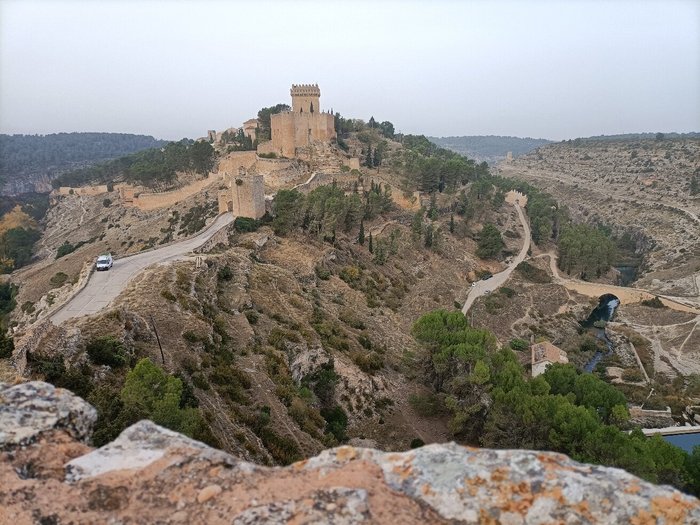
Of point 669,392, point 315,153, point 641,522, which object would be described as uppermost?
point 315,153

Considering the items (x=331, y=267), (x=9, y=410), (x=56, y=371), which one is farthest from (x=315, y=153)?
(x=9, y=410)

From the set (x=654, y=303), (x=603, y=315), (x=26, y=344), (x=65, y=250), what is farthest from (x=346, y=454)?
(x=65, y=250)

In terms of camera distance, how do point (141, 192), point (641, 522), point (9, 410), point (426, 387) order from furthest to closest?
point (141, 192) < point (426, 387) < point (9, 410) < point (641, 522)

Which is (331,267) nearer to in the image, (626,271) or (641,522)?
(641,522)

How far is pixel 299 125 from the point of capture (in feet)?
246

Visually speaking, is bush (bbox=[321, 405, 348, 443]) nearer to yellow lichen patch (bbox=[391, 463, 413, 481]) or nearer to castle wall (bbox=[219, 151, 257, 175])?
yellow lichen patch (bbox=[391, 463, 413, 481])

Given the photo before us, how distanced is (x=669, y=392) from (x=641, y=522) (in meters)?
44.8

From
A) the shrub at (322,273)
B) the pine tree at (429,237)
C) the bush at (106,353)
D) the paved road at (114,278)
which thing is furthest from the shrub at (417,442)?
the pine tree at (429,237)

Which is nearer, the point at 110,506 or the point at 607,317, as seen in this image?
the point at 110,506

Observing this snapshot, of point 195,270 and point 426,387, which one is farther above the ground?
point 195,270

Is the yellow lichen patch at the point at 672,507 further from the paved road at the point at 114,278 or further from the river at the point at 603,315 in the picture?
the river at the point at 603,315

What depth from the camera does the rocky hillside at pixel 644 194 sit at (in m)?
76.4

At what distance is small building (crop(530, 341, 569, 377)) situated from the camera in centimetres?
3997

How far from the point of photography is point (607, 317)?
61.8 metres
